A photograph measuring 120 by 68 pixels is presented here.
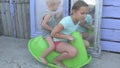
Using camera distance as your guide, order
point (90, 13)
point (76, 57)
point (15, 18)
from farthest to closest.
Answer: point (15, 18) < point (90, 13) < point (76, 57)

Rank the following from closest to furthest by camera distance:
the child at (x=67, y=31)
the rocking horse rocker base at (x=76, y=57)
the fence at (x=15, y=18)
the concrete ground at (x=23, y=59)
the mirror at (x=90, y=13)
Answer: the child at (x=67, y=31), the rocking horse rocker base at (x=76, y=57), the concrete ground at (x=23, y=59), the mirror at (x=90, y=13), the fence at (x=15, y=18)

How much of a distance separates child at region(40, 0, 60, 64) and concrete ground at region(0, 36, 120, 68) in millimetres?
219

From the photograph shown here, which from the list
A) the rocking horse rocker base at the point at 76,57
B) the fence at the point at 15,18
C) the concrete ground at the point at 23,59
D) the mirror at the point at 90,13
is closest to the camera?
the rocking horse rocker base at the point at 76,57

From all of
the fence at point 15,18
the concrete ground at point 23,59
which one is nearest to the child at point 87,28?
the concrete ground at point 23,59

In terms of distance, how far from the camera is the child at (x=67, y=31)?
2820mm

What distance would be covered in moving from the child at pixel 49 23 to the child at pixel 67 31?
10cm

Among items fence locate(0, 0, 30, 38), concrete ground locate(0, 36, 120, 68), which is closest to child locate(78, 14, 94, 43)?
concrete ground locate(0, 36, 120, 68)

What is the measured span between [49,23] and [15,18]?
0.91 m

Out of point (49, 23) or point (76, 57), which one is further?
point (49, 23)

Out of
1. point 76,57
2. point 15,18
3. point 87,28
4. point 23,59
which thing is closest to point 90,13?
point 87,28

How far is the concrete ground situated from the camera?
3051 mm

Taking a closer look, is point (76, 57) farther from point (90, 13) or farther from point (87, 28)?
point (90, 13)

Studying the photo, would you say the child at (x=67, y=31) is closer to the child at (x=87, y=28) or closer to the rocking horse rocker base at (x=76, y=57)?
the rocking horse rocker base at (x=76, y=57)

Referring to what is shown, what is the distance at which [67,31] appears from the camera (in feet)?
9.70
